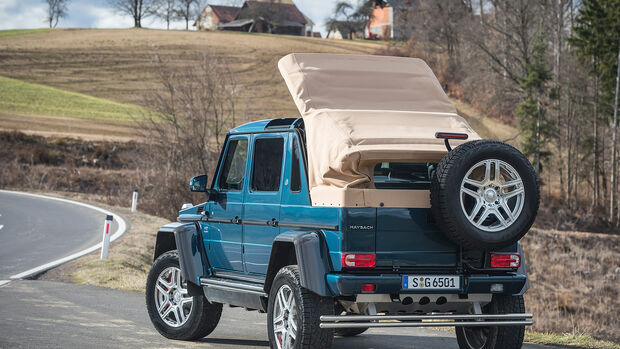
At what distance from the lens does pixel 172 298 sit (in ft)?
30.3

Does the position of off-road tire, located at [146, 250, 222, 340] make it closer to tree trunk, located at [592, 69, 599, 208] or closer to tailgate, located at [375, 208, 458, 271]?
tailgate, located at [375, 208, 458, 271]

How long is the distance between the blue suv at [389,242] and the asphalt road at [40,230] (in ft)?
25.4

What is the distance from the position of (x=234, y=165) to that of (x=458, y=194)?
2.90 m

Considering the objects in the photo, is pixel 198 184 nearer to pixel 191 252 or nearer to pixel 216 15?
pixel 191 252

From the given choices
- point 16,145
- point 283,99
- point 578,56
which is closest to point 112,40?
point 283,99

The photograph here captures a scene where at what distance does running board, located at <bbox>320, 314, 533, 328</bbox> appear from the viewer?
666cm

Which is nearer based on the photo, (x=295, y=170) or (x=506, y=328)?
(x=506, y=328)

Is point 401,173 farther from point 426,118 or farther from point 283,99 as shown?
point 283,99

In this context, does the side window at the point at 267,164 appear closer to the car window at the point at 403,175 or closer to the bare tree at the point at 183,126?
the car window at the point at 403,175

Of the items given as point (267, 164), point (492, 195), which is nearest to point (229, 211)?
point (267, 164)

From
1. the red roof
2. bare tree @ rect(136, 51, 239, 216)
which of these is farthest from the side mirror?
the red roof

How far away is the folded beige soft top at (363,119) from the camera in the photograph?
692 centimetres

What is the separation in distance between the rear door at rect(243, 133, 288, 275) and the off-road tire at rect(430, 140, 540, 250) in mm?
1685

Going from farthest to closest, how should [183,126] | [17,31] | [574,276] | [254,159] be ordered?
[17,31], [183,126], [574,276], [254,159]
